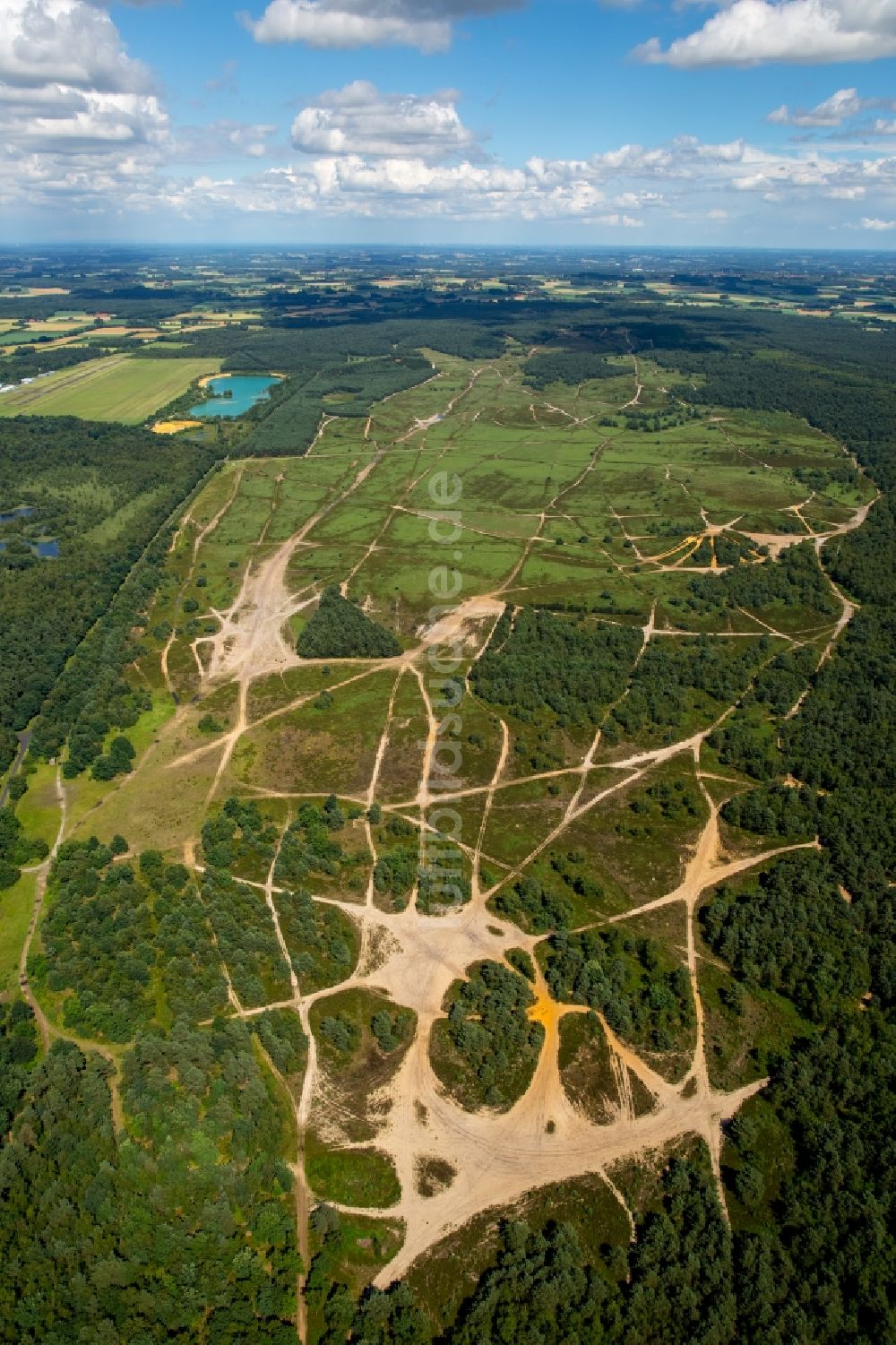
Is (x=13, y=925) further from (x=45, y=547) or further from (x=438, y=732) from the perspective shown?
(x=45, y=547)

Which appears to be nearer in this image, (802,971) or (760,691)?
(802,971)

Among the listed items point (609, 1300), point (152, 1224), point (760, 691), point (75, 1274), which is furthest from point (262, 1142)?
point (760, 691)

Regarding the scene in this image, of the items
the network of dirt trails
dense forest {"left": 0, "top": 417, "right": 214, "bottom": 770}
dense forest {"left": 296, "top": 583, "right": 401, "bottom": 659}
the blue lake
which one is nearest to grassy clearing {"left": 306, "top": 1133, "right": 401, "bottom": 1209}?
the network of dirt trails

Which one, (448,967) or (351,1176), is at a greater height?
(448,967)

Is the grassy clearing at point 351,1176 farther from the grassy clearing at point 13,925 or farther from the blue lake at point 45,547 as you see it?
the blue lake at point 45,547

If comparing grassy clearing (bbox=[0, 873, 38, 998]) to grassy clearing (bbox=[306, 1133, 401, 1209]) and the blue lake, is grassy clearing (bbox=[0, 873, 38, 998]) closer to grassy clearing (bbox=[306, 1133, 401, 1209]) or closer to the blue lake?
grassy clearing (bbox=[306, 1133, 401, 1209])

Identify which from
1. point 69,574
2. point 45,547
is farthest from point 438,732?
point 45,547

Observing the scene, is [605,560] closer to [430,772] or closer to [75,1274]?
[430,772]

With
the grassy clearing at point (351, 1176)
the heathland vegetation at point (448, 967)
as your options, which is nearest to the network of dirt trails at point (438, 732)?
the heathland vegetation at point (448, 967)
